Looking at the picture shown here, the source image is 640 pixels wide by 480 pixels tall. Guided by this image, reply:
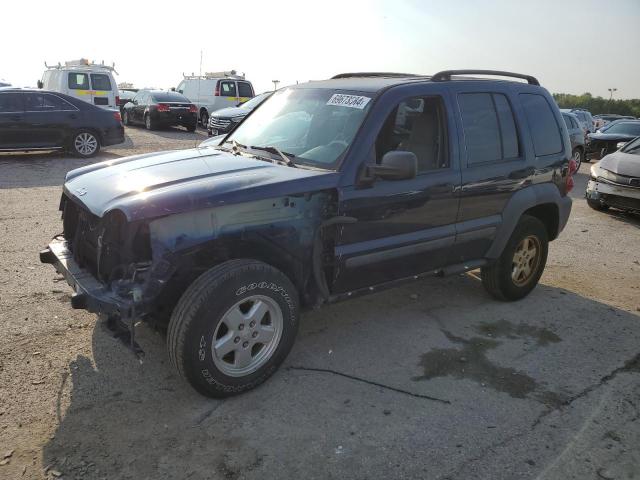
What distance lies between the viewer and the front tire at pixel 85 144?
489 inches

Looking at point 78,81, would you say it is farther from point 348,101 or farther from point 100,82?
point 348,101

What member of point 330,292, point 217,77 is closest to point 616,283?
point 330,292

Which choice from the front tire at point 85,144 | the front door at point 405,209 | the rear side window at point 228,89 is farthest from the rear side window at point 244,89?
the front door at point 405,209

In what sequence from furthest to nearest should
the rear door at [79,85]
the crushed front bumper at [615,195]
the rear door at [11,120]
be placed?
the rear door at [79,85], the rear door at [11,120], the crushed front bumper at [615,195]

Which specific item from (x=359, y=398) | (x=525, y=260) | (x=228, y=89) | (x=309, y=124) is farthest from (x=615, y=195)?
(x=228, y=89)

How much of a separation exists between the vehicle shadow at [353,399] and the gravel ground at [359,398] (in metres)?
0.01

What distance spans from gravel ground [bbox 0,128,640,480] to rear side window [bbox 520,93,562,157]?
144 centimetres

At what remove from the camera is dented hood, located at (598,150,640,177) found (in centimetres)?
883

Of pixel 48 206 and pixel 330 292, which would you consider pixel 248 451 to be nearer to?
pixel 330 292

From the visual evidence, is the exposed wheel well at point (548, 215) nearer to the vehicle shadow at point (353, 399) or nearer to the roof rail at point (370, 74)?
the vehicle shadow at point (353, 399)

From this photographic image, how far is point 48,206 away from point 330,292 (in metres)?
5.90

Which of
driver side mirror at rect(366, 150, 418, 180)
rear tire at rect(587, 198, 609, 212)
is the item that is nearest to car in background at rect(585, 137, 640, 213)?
rear tire at rect(587, 198, 609, 212)

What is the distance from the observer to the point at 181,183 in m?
3.21

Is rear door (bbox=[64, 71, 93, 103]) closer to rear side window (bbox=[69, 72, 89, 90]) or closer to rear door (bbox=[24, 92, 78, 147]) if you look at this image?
rear side window (bbox=[69, 72, 89, 90])
